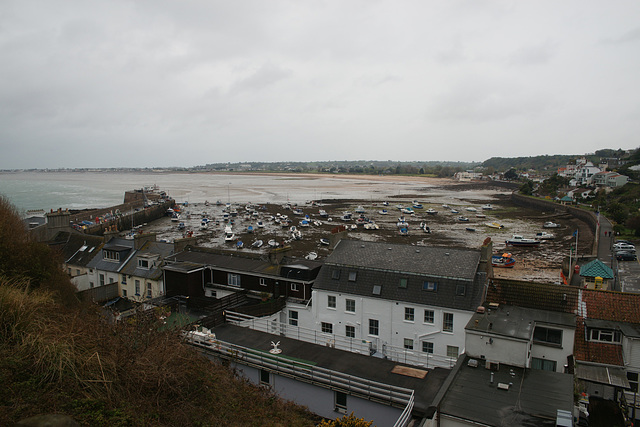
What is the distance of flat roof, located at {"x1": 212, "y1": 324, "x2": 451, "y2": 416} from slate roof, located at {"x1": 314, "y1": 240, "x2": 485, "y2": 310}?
18.1 ft

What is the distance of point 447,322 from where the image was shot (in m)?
19.3

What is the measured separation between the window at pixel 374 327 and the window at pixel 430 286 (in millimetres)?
2949

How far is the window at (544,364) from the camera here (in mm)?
16016

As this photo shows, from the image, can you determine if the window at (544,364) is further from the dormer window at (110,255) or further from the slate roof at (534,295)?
the dormer window at (110,255)

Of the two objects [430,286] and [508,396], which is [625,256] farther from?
[508,396]

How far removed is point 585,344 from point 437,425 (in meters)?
9.37

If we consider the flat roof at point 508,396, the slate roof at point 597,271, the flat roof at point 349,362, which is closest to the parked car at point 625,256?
the slate roof at point 597,271

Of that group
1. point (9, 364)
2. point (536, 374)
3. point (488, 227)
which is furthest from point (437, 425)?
point (488, 227)

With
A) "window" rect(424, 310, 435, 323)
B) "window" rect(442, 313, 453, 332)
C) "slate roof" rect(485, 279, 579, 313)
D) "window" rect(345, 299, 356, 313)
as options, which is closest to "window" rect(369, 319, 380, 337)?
"window" rect(345, 299, 356, 313)

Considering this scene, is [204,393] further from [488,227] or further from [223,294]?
[488,227]

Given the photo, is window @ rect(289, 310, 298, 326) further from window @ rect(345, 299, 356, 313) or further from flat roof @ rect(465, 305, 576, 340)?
flat roof @ rect(465, 305, 576, 340)

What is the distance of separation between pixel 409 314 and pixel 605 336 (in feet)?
25.9

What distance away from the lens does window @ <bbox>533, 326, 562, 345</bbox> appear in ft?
52.9

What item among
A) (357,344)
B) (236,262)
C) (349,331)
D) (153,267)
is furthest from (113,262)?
(357,344)
